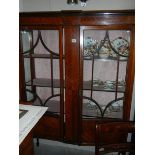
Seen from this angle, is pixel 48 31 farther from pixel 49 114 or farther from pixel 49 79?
pixel 49 114

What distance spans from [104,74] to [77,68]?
1.19 feet

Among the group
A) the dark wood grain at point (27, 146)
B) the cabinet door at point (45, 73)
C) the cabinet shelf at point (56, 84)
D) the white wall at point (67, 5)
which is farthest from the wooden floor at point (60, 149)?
the white wall at point (67, 5)

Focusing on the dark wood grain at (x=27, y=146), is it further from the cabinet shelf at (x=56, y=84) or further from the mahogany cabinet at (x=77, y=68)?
the cabinet shelf at (x=56, y=84)

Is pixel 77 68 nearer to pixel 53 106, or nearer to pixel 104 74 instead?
pixel 104 74

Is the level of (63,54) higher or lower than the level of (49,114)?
higher

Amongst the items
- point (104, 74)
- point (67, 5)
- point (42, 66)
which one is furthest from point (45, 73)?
point (67, 5)

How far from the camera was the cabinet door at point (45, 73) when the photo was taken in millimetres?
2266

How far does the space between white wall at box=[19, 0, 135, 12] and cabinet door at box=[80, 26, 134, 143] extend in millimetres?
357

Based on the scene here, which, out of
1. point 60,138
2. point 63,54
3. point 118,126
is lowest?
point 60,138

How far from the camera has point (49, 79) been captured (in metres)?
2.49
